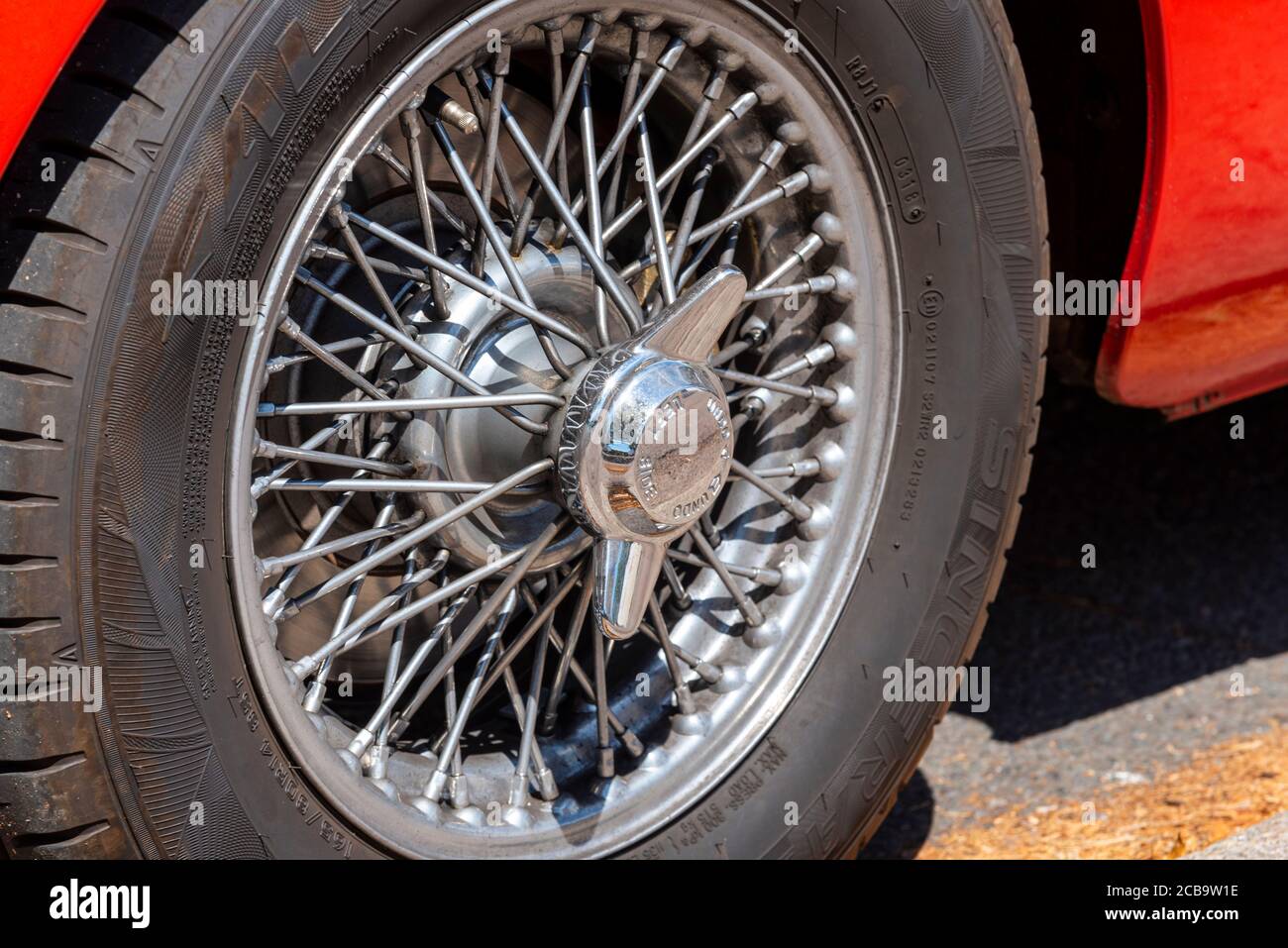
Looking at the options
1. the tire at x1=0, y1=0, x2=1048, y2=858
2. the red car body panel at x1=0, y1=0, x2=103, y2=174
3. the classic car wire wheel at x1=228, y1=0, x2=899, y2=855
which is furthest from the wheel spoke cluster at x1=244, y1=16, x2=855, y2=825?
the red car body panel at x1=0, y1=0, x2=103, y2=174

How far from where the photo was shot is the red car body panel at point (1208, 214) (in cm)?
203

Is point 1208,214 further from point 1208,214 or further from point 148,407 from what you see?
point 148,407

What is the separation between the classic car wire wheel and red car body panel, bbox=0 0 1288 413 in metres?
0.44

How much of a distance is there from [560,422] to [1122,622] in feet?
6.11

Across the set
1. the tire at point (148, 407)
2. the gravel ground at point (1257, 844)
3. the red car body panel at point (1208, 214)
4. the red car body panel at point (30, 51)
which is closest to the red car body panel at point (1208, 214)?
the red car body panel at point (1208, 214)

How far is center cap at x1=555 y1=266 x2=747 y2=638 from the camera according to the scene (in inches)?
69.8

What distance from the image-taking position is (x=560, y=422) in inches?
71.5

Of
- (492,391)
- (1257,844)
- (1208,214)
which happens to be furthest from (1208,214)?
(492,391)

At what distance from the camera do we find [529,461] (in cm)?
187

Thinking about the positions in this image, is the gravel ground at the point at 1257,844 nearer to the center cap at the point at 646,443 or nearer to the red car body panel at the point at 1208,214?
the red car body panel at the point at 1208,214

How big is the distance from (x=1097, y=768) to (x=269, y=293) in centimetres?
190

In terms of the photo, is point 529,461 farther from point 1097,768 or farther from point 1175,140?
point 1097,768

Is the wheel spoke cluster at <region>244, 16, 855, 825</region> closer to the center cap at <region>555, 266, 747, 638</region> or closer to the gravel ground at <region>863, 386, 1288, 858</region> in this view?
the center cap at <region>555, 266, 747, 638</region>
